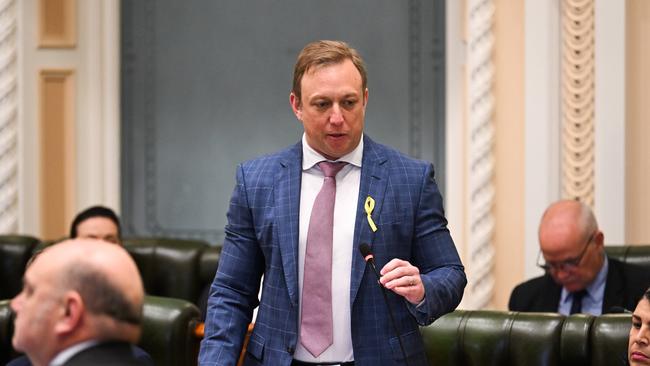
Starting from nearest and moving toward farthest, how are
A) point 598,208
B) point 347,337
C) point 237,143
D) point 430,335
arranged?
point 347,337 → point 430,335 → point 598,208 → point 237,143

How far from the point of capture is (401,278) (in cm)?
266

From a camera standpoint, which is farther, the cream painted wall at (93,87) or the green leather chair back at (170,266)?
the cream painted wall at (93,87)

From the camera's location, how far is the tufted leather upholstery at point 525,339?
149 inches

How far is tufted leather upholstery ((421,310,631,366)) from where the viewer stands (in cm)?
379

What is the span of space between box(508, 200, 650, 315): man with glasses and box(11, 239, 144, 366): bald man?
3187 mm

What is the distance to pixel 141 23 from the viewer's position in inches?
279

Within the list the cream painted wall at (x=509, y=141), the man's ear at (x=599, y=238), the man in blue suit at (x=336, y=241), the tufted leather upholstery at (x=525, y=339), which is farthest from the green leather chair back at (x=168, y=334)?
the cream painted wall at (x=509, y=141)

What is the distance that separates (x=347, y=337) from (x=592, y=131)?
3.33 metres

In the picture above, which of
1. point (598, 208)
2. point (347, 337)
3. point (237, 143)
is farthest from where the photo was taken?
point (237, 143)

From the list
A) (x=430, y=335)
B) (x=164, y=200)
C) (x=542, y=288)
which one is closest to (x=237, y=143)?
(x=164, y=200)

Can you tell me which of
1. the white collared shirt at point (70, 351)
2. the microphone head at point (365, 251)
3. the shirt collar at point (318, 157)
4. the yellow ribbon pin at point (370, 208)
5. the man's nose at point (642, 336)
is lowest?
the man's nose at point (642, 336)

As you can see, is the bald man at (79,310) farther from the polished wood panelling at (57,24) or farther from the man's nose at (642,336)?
the polished wood panelling at (57,24)

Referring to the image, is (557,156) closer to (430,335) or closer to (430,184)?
(430,335)

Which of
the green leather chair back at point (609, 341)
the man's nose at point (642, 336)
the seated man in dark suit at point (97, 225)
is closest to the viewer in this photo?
the man's nose at point (642, 336)
